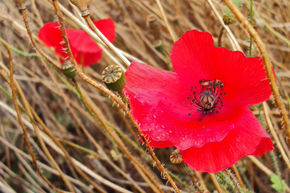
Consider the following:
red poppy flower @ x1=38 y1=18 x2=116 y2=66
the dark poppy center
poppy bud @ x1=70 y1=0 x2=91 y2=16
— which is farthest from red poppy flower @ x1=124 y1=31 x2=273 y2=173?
red poppy flower @ x1=38 y1=18 x2=116 y2=66

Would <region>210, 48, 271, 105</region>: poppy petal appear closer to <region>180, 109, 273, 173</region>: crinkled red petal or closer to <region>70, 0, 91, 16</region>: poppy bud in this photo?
<region>180, 109, 273, 173</region>: crinkled red petal

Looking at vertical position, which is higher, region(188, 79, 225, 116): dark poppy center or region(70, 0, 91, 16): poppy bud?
region(70, 0, 91, 16): poppy bud

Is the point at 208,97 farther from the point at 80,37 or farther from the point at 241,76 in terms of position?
the point at 80,37

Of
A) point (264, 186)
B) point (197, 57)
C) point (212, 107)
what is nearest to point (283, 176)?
point (264, 186)

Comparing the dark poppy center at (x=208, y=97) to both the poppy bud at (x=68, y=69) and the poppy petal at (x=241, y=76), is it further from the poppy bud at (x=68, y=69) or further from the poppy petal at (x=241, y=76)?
the poppy bud at (x=68, y=69)

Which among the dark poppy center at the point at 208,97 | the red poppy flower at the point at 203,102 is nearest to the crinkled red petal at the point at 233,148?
the red poppy flower at the point at 203,102

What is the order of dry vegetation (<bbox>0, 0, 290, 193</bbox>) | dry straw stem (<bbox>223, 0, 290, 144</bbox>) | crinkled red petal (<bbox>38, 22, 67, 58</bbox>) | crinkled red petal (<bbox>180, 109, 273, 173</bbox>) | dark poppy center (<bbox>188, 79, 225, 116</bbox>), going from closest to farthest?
1. dry straw stem (<bbox>223, 0, 290, 144</bbox>)
2. crinkled red petal (<bbox>180, 109, 273, 173</bbox>)
3. dark poppy center (<bbox>188, 79, 225, 116</bbox>)
4. crinkled red petal (<bbox>38, 22, 67, 58</bbox>)
5. dry vegetation (<bbox>0, 0, 290, 193</bbox>)

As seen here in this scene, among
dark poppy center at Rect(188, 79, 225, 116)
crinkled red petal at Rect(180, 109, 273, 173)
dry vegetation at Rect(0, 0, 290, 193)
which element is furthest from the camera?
dry vegetation at Rect(0, 0, 290, 193)

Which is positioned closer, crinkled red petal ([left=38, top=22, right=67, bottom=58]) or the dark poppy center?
the dark poppy center
